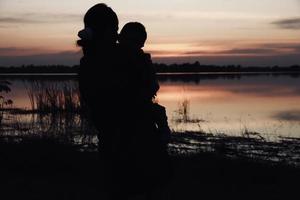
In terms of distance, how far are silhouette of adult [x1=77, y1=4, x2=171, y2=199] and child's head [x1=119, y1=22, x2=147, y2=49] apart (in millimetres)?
270

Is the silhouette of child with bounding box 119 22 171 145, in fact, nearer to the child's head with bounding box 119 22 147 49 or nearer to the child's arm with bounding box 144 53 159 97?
the child's arm with bounding box 144 53 159 97

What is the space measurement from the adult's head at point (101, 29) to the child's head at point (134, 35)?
0.89 ft

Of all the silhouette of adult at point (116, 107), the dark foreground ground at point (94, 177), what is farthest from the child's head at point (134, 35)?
the dark foreground ground at point (94, 177)

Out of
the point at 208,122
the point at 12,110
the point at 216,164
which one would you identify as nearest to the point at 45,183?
the point at 216,164

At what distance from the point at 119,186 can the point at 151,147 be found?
14.6 inches

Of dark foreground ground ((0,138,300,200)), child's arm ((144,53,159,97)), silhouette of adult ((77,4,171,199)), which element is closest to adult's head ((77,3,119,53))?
silhouette of adult ((77,4,171,199))

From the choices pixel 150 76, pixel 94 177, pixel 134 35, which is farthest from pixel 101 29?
pixel 94 177

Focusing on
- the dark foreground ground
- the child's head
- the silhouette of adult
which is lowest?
the dark foreground ground

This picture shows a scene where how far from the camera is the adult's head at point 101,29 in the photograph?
3674mm

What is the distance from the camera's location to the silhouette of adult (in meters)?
3.59

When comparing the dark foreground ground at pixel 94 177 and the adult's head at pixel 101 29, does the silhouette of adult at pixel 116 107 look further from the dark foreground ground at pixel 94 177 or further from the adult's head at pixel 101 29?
the dark foreground ground at pixel 94 177

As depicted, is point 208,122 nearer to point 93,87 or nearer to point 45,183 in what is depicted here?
point 45,183

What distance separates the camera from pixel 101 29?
146 inches

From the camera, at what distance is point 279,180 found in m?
7.39
